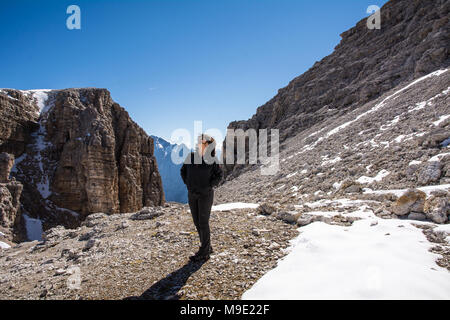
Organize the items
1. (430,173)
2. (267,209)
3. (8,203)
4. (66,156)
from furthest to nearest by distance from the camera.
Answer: (66,156) < (8,203) < (267,209) < (430,173)

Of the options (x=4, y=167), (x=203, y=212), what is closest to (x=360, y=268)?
(x=203, y=212)

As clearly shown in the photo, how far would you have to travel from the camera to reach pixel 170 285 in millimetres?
3660

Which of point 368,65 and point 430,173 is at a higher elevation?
point 368,65

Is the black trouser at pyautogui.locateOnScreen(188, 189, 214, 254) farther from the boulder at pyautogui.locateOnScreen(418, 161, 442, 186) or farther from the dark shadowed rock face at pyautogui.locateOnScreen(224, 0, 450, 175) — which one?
the dark shadowed rock face at pyautogui.locateOnScreen(224, 0, 450, 175)

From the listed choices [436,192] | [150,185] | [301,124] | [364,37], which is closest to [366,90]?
[301,124]

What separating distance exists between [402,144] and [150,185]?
56.7 meters

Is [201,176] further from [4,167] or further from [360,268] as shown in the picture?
[4,167]

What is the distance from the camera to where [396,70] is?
89.4 feet

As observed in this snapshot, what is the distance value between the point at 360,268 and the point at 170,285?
302 centimetres

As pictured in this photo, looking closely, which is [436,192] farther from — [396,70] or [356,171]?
[396,70]

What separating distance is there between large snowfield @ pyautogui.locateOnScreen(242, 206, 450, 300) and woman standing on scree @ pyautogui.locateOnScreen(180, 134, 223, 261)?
1.54 metres

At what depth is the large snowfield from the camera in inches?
100.0

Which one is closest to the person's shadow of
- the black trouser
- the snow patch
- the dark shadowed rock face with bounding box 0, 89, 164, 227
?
the black trouser
